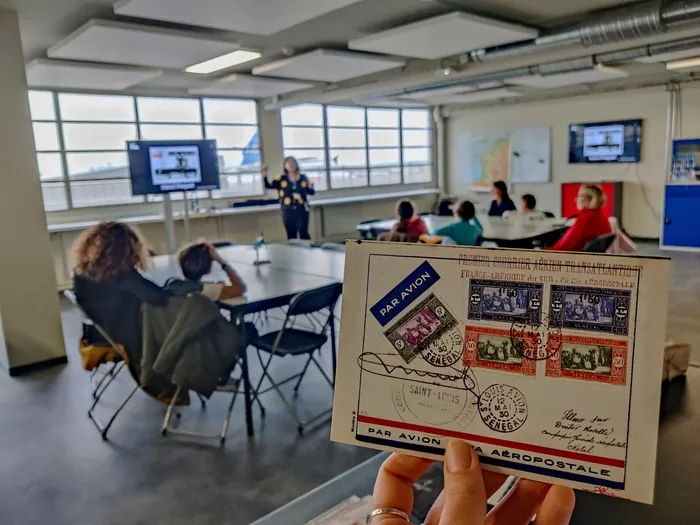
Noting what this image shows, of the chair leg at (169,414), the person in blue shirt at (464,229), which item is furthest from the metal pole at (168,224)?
the chair leg at (169,414)

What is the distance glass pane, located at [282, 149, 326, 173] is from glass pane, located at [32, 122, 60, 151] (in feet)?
13.0

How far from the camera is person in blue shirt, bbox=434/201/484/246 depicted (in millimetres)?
5113

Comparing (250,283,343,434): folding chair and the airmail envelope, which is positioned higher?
the airmail envelope

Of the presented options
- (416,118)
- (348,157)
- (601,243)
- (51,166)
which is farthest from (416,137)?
(601,243)

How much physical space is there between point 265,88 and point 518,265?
8192 mm

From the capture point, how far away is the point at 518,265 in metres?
0.61

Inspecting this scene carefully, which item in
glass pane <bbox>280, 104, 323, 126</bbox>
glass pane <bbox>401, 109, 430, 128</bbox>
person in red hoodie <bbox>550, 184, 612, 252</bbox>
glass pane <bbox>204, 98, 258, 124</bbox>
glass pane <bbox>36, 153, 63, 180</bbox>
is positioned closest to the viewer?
person in red hoodie <bbox>550, 184, 612, 252</bbox>

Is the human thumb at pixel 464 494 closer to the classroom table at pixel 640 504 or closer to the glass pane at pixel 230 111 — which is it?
the classroom table at pixel 640 504

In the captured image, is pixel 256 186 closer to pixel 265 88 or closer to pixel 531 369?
pixel 265 88

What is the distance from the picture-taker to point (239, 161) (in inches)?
383

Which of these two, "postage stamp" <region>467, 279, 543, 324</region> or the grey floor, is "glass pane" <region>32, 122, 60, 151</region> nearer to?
the grey floor

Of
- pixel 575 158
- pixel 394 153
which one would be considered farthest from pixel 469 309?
pixel 394 153

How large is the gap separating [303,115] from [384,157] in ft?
7.55

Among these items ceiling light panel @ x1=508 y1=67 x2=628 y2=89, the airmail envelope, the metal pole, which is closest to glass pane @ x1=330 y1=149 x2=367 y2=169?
ceiling light panel @ x1=508 y1=67 x2=628 y2=89
